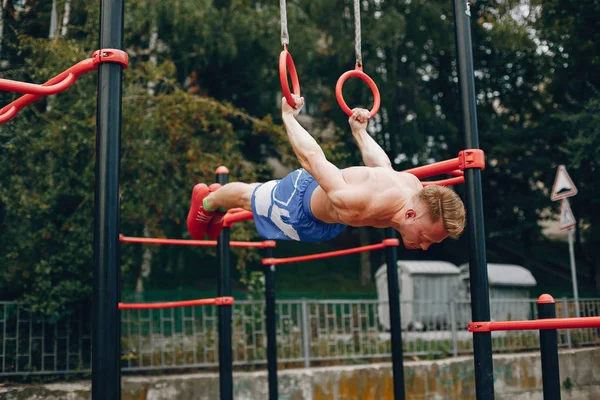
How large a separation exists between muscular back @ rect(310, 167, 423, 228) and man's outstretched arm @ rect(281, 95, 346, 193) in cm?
4

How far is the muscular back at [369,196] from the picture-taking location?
9.54 feet

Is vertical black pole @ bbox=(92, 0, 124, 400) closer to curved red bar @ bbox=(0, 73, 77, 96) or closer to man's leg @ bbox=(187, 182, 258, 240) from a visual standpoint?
curved red bar @ bbox=(0, 73, 77, 96)

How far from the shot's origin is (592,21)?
40.4ft

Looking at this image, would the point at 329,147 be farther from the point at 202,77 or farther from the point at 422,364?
the point at 202,77

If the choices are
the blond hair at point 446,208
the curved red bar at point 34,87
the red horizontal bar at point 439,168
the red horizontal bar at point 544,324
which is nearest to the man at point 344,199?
the blond hair at point 446,208

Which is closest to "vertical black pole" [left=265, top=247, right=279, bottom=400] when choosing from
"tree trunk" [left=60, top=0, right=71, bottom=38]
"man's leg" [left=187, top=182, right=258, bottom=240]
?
"man's leg" [left=187, top=182, right=258, bottom=240]

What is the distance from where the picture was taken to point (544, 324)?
252cm

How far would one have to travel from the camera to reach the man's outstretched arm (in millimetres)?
2924

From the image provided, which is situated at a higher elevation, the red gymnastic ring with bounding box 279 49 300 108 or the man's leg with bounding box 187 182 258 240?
the red gymnastic ring with bounding box 279 49 300 108

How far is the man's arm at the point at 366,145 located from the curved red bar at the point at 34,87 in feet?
4.78

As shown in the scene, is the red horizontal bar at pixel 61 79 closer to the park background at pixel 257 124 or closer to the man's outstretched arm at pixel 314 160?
the man's outstretched arm at pixel 314 160

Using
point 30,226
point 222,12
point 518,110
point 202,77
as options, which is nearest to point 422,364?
point 30,226

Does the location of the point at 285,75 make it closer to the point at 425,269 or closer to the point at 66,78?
the point at 66,78

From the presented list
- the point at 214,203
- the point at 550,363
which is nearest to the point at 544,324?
the point at 550,363
